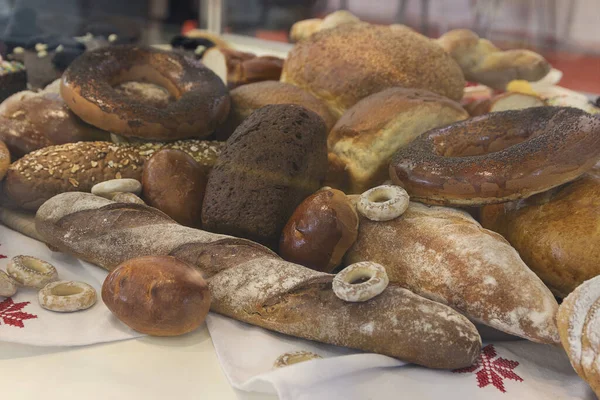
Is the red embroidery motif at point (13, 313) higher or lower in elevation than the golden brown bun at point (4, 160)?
lower

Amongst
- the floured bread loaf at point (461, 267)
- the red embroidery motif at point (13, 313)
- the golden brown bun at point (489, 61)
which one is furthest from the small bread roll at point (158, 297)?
the golden brown bun at point (489, 61)

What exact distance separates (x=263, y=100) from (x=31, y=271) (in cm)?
78

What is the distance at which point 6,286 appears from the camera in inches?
40.8

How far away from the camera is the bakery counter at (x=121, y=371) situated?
0.83 meters

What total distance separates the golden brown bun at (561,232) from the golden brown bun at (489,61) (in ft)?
4.36

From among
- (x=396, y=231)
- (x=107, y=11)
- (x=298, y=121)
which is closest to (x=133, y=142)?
(x=298, y=121)

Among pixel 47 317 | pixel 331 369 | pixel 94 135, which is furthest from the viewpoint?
pixel 94 135

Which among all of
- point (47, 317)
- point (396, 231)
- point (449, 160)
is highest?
point (449, 160)

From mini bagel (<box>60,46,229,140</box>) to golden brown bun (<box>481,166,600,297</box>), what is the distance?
0.79m

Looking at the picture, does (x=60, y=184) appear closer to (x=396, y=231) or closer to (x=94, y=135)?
(x=94, y=135)

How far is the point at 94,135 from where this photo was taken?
155cm

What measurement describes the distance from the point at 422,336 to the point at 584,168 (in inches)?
19.5

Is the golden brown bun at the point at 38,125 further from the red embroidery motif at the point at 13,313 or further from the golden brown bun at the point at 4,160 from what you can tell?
the red embroidery motif at the point at 13,313

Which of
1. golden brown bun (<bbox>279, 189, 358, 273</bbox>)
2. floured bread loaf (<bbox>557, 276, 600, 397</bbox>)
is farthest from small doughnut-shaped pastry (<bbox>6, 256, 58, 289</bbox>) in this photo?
floured bread loaf (<bbox>557, 276, 600, 397</bbox>)
